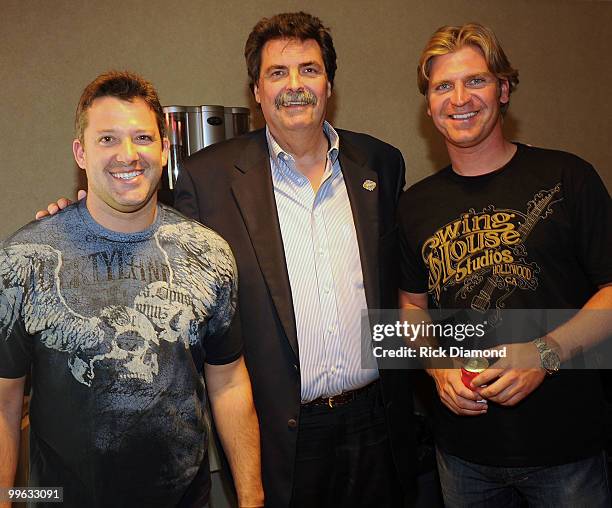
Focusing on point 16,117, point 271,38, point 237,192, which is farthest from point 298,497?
point 16,117

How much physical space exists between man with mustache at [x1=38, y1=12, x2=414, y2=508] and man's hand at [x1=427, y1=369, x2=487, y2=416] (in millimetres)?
215

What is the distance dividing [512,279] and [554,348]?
0.22 meters

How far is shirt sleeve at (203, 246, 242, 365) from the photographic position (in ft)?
5.57

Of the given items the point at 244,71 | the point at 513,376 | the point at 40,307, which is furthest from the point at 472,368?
the point at 244,71

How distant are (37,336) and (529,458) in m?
1.35

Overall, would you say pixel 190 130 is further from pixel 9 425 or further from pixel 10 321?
pixel 9 425

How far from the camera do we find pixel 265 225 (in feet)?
6.56

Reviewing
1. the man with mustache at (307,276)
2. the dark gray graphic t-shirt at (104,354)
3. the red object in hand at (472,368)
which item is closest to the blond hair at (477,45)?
the man with mustache at (307,276)

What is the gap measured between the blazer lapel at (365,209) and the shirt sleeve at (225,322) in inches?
19.6

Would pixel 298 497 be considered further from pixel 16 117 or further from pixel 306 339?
pixel 16 117

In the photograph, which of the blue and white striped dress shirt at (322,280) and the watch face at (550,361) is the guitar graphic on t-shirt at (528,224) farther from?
the blue and white striped dress shirt at (322,280)

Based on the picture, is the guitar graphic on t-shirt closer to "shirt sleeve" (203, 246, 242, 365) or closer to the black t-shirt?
the black t-shirt

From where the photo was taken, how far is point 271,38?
7.04ft

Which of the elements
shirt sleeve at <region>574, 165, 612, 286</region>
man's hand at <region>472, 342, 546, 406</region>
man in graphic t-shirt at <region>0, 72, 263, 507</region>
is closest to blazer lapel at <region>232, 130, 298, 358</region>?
man in graphic t-shirt at <region>0, 72, 263, 507</region>
